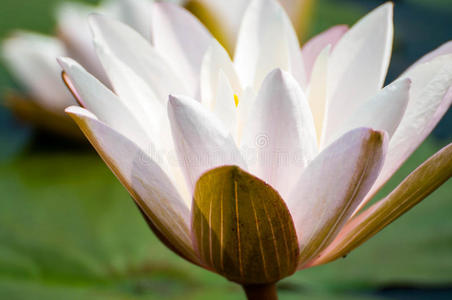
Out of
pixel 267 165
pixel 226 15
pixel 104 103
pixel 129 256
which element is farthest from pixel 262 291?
pixel 226 15

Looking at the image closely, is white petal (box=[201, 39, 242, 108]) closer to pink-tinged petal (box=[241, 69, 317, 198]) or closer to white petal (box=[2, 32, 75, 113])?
pink-tinged petal (box=[241, 69, 317, 198])


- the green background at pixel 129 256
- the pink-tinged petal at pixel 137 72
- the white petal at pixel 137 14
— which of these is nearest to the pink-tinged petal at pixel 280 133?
the pink-tinged petal at pixel 137 72

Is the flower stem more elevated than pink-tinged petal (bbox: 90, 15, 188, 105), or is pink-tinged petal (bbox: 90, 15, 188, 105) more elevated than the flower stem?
pink-tinged petal (bbox: 90, 15, 188, 105)

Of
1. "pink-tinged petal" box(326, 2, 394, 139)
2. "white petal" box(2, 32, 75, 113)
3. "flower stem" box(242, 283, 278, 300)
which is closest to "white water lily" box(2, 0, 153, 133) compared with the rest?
"white petal" box(2, 32, 75, 113)

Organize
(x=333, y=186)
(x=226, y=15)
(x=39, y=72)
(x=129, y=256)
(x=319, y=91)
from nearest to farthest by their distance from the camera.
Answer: (x=333, y=186)
(x=319, y=91)
(x=129, y=256)
(x=226, y=15)
(x=39, y=72)

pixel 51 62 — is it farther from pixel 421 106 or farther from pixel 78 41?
pixel 421 106

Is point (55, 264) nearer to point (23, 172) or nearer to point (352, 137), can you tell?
point (23, 172)
